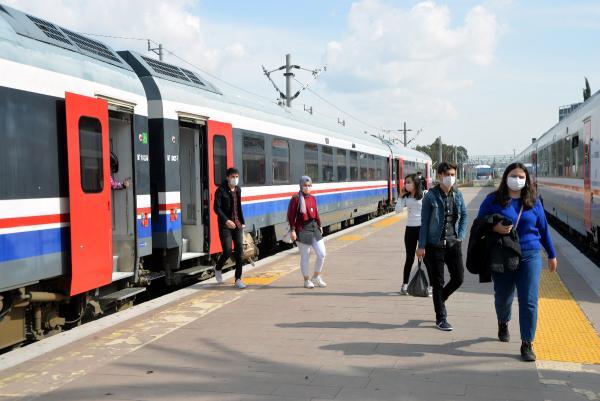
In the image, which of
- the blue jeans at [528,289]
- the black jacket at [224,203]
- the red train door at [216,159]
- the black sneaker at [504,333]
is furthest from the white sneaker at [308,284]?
the blue jeans at [528,289]

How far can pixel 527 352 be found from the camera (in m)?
5.28

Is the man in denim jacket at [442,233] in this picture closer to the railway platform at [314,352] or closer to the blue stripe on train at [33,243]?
the railway platform at [314,352]

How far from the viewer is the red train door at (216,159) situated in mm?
9648

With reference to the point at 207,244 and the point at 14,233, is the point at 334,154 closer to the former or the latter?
the point at 207,244

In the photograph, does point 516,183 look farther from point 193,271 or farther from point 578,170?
point 578,170

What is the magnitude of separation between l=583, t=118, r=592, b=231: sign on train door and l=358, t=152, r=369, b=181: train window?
402 inches

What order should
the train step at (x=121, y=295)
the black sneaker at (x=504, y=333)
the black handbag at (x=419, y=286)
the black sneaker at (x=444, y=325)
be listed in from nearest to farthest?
the black sneaker at (x=504, y=333), the black sneaker at (x=444, y=325), the black handbag at (x=419, y=286), the train step at (x=121, y=295)

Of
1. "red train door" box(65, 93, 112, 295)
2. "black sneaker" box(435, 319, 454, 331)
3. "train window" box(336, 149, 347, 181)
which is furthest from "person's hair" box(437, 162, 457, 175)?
"train window" box(336, 149, 347, 181)

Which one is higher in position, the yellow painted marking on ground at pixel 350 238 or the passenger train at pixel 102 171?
the passenger train at pixel 102 171

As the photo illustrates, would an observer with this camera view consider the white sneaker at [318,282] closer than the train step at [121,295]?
No

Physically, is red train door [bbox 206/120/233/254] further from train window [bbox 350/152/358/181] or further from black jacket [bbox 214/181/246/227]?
train window [bbox 350/152/358/181]

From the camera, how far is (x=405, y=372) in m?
4.99

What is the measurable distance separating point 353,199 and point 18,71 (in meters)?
15.6

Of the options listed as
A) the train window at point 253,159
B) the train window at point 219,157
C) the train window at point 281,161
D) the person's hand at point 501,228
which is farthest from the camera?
the train window at point 281,161
